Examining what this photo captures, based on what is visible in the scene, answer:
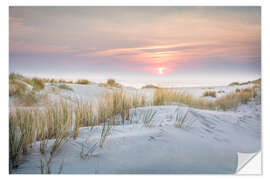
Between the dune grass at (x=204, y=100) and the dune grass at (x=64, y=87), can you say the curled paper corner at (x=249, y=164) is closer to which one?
the dune grass at (x=204, y=100)

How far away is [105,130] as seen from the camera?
2072 millimetres

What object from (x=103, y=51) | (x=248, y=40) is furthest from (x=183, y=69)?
(x=103, y=51)

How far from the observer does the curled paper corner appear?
86.0 inches

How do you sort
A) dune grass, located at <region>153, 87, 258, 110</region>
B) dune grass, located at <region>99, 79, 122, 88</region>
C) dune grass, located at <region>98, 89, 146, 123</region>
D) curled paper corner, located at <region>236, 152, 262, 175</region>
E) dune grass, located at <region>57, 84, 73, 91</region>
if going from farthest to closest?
dune grass, located at <region>57, 84, 73, 91</region> → dune grass, located at <region>99, 79, 122, 88</region> → dune grass, located at <region>153, 87, 258, 110</region> → dune grass, located at <region>98, 89, 146, 123</region> → curled paper corner, located at <region>236, 152, 262, 175</region>

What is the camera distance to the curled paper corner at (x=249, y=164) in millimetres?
2186

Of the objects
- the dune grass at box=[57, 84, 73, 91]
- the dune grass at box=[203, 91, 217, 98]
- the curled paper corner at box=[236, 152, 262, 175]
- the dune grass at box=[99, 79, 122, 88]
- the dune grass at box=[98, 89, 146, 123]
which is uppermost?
the dune grass at box=[99, 79, 122, 88]

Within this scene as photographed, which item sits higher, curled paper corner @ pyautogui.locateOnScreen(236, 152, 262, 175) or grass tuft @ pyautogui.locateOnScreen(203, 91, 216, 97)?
grass tuft @ pyautogui.locateOnScreen(203, 91, 216, 97)

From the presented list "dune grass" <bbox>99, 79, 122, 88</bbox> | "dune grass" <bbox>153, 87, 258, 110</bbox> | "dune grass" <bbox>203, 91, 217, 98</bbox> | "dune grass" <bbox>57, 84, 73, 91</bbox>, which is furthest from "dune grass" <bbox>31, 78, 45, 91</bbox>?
"dune grass" <bbox>203, 91, 217, 98</bbox>

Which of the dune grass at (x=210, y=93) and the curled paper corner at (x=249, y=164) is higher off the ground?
the dune grass at (x=210, y=93)

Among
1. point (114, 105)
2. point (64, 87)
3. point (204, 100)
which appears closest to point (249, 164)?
point (204, 100)

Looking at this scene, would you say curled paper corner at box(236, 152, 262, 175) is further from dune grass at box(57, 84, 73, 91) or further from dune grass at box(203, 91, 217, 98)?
dune grass at box(57, 84, 73, 91)

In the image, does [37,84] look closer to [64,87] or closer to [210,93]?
[64,87]

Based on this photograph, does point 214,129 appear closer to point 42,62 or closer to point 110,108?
point 110,108

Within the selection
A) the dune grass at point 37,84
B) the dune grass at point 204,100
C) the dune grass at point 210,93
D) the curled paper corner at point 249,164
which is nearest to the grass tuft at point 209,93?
the dune grass at point 210,93
